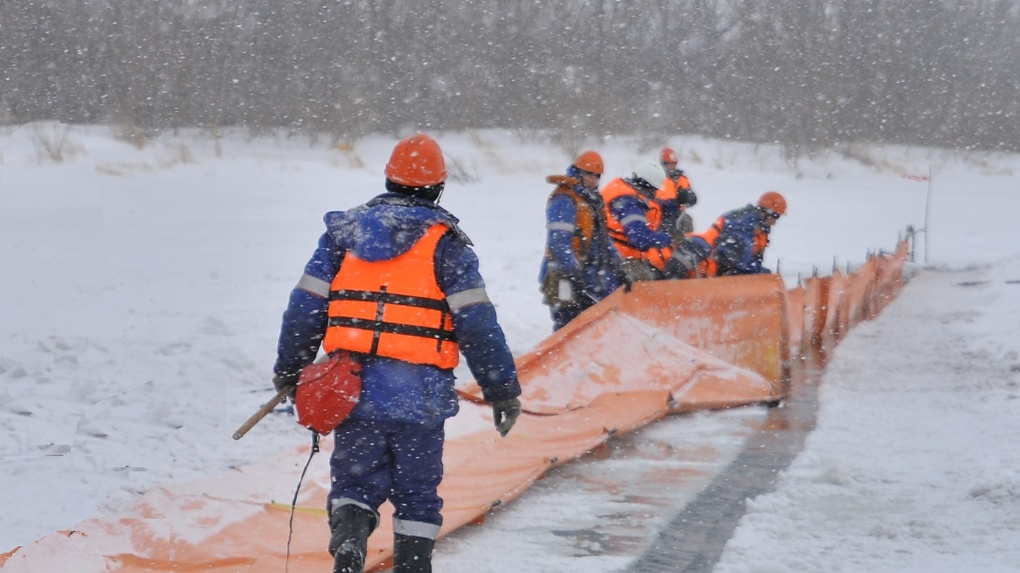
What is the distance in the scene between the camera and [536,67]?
3797 cm

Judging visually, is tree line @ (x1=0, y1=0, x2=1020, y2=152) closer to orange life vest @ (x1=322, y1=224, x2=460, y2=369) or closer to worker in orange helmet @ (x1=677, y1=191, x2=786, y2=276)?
worker in orange helmet @ (x1=677, y1=191, x2=786, y2=276)

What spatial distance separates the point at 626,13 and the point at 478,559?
135 ft

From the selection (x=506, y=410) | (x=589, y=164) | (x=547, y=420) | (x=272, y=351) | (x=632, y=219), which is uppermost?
(x=589, y=164)

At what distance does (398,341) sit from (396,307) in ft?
0.35

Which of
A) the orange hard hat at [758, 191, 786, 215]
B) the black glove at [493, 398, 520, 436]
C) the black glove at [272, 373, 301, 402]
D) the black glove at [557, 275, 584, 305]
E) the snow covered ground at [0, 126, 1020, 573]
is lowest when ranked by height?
the snow covered ground at [0, 126, 1020, 573]

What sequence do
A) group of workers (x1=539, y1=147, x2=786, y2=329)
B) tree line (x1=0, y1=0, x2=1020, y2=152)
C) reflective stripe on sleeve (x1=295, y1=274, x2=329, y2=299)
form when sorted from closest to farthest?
reflective stripe on sleeve (x1=295, y1=274, x2=329, y2=299), group of workers (x1=539, y1=147, x2=786, y2=329), tree line (x1=0, y1=0, x2=1020, y2=152)

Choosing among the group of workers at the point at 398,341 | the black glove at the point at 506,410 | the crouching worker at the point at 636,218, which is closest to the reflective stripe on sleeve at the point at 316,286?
the group of workers at the point at 398,341

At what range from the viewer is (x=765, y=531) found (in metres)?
4.73

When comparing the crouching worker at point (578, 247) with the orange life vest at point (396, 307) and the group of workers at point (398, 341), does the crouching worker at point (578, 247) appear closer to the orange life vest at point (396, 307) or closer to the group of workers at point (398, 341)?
the group of workers at point (398, 341)

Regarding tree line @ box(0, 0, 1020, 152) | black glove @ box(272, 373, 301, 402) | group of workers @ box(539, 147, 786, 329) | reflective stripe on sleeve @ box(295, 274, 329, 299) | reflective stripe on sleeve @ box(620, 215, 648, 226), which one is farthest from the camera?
tree line @ box(0, 0, 1020, 152)

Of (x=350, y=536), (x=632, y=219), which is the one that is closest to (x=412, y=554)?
(x=350, y=536)

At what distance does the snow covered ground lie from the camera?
4922mm

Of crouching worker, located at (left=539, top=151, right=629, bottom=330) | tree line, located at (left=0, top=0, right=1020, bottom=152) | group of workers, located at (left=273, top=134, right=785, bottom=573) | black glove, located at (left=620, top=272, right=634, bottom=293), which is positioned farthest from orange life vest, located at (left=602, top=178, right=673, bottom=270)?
tree line, located at (left=0, top=0, right=1020, bottom=152)

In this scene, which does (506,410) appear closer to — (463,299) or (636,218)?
(463,299)
